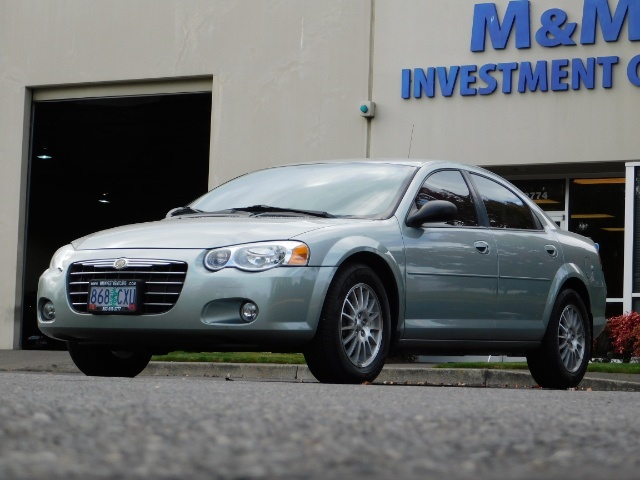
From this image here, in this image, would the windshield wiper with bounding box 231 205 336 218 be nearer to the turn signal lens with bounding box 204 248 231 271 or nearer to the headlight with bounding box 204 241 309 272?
the headlight with bounding box 204 241 309 272

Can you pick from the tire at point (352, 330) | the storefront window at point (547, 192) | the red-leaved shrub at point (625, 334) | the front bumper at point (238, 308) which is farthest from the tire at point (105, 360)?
the storefront window at point (547, 192)

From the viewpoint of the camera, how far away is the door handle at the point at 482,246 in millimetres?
8508

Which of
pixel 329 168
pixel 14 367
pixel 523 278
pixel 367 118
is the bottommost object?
pixel 14 367

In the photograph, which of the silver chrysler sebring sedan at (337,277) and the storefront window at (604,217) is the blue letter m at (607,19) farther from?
the silver chrysler sebring sedan at (337,277)

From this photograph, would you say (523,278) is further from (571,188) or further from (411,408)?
(571,188)

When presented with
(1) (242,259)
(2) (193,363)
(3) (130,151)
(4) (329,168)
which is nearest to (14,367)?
(2) (193,363)

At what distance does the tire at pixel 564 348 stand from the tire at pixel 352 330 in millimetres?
1755

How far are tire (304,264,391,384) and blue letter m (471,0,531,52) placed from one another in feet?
30.9

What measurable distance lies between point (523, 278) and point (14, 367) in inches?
264

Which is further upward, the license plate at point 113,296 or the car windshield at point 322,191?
the car windshield at point 322,191

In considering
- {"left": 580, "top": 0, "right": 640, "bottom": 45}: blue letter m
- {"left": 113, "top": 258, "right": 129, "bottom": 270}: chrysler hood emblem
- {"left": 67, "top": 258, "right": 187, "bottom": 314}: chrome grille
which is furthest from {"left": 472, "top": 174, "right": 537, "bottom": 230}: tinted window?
{"left": 580, "top": 0, "right": 640, "bottom": 45}: blue letter m

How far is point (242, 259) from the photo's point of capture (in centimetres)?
725

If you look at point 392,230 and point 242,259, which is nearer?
point 242,259

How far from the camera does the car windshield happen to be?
26.5 feet
